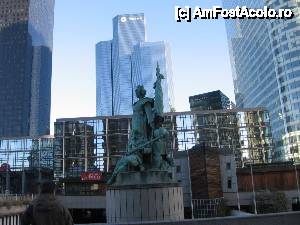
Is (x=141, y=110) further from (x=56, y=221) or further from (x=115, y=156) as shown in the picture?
(x=115, y=156)

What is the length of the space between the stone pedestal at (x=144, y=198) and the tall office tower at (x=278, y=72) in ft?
318

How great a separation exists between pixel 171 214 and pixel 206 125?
261 ft

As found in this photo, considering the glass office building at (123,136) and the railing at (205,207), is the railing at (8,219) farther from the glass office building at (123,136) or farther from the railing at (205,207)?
the glass office building at (123,136)

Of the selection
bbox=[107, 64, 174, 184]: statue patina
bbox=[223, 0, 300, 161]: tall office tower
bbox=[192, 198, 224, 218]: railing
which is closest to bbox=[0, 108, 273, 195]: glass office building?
bbox=[223, 0, 300, 161]: tall office tower

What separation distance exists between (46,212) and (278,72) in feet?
403

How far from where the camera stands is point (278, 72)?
393ft

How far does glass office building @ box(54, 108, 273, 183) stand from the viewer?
9081cm

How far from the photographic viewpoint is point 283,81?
117 metres

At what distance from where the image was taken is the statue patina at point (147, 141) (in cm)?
1566

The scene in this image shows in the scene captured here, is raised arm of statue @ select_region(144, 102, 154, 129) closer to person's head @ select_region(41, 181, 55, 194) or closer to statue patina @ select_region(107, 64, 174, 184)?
statue patina @ select_region(107, 64, 174, 184)

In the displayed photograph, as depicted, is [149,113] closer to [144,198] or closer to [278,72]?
[144,198]

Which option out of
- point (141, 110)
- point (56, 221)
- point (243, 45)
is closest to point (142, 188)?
point (141, 110)

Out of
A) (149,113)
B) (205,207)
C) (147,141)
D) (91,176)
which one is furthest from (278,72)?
(147,141)

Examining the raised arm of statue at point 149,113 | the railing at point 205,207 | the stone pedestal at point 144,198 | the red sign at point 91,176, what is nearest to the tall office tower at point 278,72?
the red sign at point 91,176
